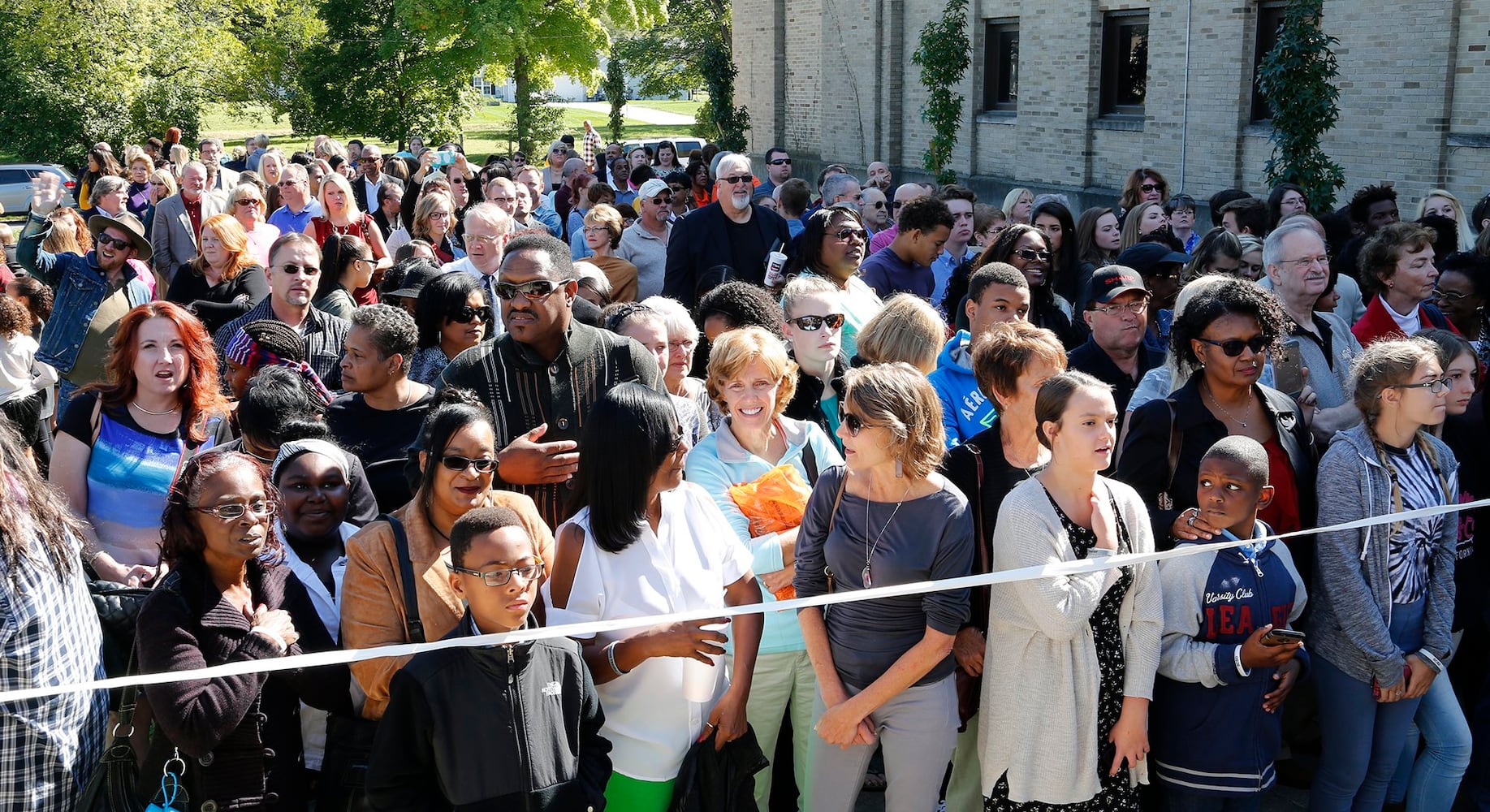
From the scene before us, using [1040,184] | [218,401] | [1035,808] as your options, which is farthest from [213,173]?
[1035,808]

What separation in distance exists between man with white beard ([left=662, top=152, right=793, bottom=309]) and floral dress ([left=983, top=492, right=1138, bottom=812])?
459cm

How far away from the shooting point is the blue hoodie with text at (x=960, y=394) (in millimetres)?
5055

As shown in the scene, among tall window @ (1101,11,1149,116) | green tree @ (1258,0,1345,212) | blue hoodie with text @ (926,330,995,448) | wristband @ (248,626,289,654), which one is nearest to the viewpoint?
wristband @ (248,626,289,654)

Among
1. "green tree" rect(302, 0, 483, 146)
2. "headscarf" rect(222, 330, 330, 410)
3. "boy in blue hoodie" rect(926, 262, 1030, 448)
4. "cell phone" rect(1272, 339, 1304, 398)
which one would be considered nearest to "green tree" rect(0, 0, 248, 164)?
"green tree" rect(302, 0, 483, 146)

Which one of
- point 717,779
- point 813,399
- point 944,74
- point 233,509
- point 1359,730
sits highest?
point 944,74

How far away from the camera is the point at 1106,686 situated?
151 inches

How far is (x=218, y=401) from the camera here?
5004 millimetres

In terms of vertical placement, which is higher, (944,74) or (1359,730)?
(944,74)

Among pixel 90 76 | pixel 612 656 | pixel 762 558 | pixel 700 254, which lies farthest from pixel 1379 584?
pixel 90 76

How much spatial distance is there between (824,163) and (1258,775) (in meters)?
24.0

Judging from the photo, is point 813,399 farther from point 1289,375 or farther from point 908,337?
point 1289,375

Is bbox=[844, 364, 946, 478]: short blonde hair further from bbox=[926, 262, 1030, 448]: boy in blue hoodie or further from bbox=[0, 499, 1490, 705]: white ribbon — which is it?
bbox=[926, 262, 1030, 448]: boy in blue hoodie

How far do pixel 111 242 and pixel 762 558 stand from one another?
5.73m

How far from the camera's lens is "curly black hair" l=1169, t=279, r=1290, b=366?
4.48 metres
